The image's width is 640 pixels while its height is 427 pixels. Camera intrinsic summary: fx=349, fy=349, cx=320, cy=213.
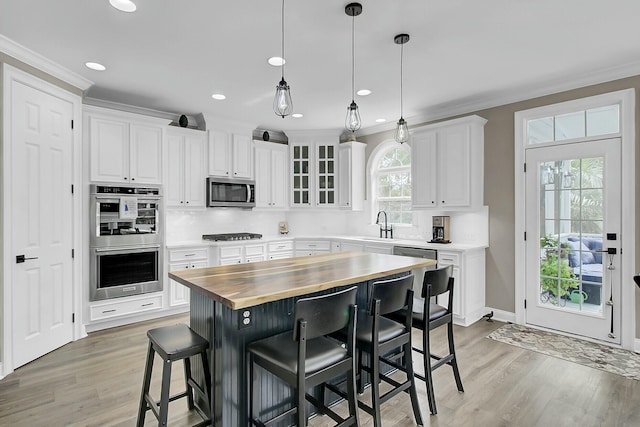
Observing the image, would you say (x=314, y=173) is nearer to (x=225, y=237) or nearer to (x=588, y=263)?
(x=225, y=237)

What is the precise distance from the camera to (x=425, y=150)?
474cm

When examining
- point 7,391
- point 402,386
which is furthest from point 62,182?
A: point 402,386

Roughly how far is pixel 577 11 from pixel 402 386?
2.85 meters

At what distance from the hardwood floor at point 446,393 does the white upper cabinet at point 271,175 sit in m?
2.95

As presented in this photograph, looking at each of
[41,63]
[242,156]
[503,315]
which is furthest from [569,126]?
[41,63]

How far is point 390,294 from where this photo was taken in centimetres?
209

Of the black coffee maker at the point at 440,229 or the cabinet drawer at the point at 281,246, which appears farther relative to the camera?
the cabinet drawer at the point at 281,246

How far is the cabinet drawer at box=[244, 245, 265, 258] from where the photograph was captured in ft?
17.0

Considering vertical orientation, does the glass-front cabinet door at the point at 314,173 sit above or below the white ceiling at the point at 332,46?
below

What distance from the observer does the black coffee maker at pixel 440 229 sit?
470 centimetres

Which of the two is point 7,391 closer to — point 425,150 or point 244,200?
point 244,200

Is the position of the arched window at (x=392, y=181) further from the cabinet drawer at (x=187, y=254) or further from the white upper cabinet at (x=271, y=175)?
the cabinet drawer at (x=187, y=254)

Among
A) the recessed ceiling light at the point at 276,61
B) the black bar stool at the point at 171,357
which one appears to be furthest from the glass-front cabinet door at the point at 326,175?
the black bar stool at the point at 171,357

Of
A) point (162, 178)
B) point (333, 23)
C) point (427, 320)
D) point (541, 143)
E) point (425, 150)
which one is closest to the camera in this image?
point (427, 320)
